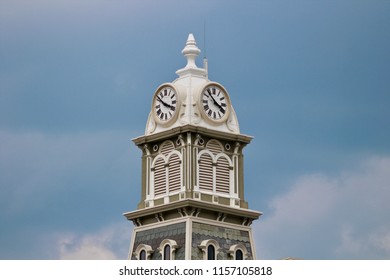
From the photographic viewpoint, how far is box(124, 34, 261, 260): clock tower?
10531 cm

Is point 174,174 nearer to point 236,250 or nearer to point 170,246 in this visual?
point 170,246

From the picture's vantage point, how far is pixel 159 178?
108m

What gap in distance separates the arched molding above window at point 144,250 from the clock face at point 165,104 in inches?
333

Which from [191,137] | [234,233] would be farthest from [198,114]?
[234,233]

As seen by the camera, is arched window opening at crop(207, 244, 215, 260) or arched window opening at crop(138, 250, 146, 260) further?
arched window opening at crop(138, 250, 146, 260)

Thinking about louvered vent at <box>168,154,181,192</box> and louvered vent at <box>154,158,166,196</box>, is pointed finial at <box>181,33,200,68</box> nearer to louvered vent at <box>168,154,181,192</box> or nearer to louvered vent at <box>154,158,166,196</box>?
louvered vent at <box>168,154,181,192</box>

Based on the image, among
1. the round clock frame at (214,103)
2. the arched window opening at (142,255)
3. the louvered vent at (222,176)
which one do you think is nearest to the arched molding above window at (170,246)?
the arched window opening at (142,255)

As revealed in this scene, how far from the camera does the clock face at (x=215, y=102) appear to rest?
354 ft

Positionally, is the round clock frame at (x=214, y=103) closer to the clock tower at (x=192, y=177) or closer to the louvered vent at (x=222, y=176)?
the clock tower at (x=192, y=177)

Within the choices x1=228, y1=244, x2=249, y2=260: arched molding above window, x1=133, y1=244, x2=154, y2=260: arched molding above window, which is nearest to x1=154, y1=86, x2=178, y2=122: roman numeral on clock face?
x1=133, y1=244, x2=154, y2=260: arched molding above window
